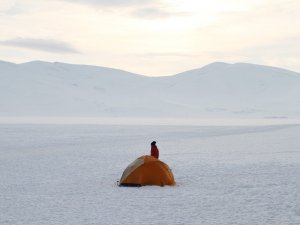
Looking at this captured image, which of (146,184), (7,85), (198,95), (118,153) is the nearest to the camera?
(146,184)

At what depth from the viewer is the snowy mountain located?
123m

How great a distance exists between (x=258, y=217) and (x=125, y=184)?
4.40 meters

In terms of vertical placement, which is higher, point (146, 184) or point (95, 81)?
point (95, 81)

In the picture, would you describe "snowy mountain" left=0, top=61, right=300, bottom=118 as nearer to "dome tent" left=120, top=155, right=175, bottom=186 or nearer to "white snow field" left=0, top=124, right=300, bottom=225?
"white snow field" left=0, top=124, right=300, bottom=225

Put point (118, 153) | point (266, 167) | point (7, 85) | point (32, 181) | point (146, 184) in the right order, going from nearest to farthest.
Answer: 1. point (146, 184)
2. point (32, 181)
3. point (266, 167)
4. point (118, 153)
5. point (7, 85)

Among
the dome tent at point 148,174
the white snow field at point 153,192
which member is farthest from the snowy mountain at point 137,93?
the dome tent at point 148,174

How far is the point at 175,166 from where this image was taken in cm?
1744

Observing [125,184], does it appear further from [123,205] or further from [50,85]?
[50,85]

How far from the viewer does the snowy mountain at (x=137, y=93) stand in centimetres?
12281

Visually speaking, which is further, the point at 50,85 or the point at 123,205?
the point at 50,85

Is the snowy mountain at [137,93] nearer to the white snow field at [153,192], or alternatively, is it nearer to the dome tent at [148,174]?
the white snow field at [153,192]

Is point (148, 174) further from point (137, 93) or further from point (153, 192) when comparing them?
point (137, 93)

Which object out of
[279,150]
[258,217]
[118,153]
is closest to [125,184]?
[258,217]

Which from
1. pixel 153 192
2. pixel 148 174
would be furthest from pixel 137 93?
pixel 153 192
